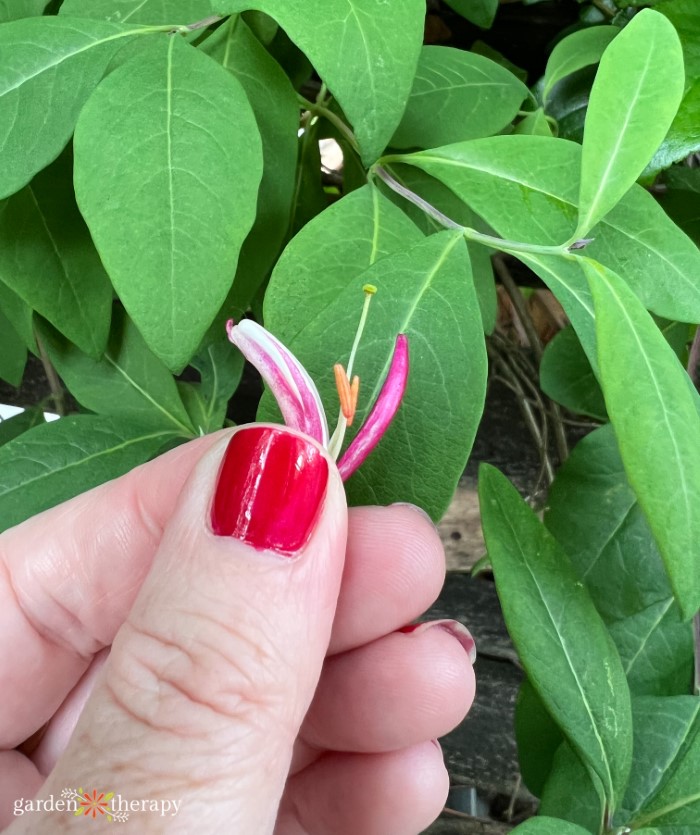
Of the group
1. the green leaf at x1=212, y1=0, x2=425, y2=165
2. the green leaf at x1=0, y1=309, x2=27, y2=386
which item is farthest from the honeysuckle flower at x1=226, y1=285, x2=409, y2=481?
the green leaf at x1=0, y1=309, x2=27, y2=386

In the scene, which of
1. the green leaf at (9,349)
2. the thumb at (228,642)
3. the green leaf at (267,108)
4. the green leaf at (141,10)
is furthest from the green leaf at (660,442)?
the green leaf at (9,349)

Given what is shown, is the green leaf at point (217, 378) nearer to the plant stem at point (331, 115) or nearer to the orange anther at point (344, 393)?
the plant stem at point (331, 115)

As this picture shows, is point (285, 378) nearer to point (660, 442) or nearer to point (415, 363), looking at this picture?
point (415, 363)

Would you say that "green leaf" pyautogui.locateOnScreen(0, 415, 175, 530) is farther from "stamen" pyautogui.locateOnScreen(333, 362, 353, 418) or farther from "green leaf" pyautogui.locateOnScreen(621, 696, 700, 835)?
"green leaf" pyautogui.locateOnScreen(621, 696, 700, 835)

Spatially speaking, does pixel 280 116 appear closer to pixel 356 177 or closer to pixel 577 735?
pixel 356 177

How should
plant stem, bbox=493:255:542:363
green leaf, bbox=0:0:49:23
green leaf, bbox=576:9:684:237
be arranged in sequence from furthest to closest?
plant stem, bbox=493:255:542:363
green leaf, bbox=0:0:49:23
green leaf, bbox=576:9:684:237

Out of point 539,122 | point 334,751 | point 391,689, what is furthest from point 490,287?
point 334,751
